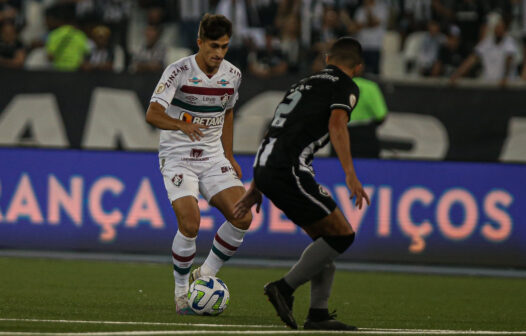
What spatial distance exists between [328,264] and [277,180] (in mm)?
654

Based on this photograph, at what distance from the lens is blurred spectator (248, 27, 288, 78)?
15.9 m

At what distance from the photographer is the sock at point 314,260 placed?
22.1ft

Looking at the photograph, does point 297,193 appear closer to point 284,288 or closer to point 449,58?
point 284,288

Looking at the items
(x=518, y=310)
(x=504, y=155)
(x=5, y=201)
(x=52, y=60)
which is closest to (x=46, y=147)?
(x=5, y=201)

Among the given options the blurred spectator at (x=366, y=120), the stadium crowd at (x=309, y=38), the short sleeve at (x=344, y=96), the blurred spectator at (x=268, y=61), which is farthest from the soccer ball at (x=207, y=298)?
the blurred spectator at (x=268, y=61)

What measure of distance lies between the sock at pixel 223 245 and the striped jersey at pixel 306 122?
4.70 feet

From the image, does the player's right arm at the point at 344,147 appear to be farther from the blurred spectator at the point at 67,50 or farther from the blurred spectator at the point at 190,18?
the blurred spectator at the point at 67,50

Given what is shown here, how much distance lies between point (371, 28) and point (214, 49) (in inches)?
342

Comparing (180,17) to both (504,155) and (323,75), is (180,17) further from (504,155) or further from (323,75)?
(323,75)

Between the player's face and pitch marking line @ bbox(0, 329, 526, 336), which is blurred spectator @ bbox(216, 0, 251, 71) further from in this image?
pitch marking line @ bbox(0, 329, 526, 336)

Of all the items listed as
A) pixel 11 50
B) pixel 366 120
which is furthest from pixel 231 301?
pixel 11 50

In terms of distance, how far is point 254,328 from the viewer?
6.70m

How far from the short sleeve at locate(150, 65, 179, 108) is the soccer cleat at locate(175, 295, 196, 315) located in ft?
4.80

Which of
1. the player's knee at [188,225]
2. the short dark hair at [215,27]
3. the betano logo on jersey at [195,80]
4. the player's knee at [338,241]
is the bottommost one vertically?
the player's knee at [188,225]
